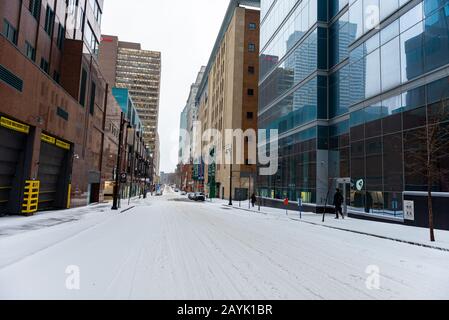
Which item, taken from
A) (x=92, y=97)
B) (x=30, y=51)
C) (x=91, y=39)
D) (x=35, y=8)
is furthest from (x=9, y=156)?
(x=91, y=39)

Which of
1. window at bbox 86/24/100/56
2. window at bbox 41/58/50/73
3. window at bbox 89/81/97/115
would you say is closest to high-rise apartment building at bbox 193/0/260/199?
window at bbox 86/24/100/56

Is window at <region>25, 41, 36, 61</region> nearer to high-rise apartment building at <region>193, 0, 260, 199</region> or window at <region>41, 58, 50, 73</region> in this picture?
window at <region>41, 58, 50, 73</region>

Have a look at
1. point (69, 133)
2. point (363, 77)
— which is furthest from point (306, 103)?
point (69, 133)

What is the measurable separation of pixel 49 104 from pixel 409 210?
2225 cm

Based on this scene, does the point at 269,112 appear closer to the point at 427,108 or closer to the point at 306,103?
the point at 306,103

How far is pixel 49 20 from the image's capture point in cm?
2270

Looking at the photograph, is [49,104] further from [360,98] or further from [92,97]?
[360,98]

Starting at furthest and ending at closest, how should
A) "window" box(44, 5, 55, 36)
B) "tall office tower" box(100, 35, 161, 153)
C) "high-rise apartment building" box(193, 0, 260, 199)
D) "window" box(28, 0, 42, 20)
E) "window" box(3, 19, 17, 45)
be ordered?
"tall office tower" box(100, 35, 161, 153) < "high-rise apartment building" box(193, 0, 260, 199) < "window" box(44, 5, 55, 36) < "window" box(28, 0, 42, 20) < "window" box(3, 19, 17, 45)

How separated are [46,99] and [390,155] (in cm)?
2157

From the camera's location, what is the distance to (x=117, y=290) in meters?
5.29

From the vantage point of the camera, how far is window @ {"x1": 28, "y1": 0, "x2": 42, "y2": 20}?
19.8 meters

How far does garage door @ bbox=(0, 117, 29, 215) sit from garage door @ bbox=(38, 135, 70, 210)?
2.90m

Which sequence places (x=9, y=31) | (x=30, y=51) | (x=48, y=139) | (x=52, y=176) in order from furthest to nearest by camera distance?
(x=52, y=176)
(x=48, y=139)
(x=30, y=51)
(x=9, y=31)
